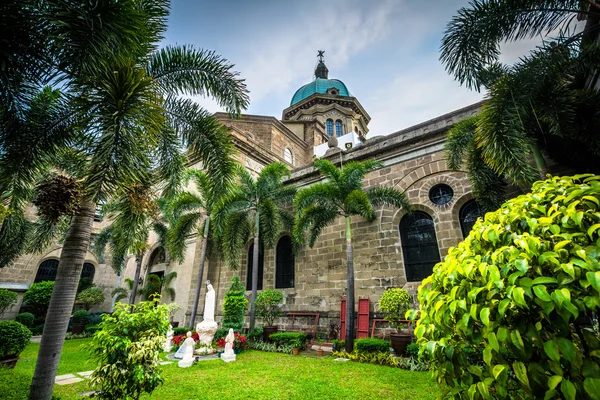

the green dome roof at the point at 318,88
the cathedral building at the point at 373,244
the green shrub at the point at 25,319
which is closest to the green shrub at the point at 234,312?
the cathedral building at the point at 373,244

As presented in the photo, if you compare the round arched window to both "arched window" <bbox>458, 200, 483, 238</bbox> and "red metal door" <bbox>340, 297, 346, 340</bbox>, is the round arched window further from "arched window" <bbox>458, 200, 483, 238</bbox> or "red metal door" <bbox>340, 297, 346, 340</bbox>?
"red metal door" <bbox>340, 297, 346, 340</bbox>

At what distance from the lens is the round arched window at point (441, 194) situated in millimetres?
9484

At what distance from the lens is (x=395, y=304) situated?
8.06m

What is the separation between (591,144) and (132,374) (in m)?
9.25

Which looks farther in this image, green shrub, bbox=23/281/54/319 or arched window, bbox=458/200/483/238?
green shrub, bbox=23/281/54/319

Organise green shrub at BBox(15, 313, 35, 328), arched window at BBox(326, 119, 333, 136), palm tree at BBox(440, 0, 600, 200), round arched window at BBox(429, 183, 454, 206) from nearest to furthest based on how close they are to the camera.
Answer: palm tree at BBox(440, 0, 600, 200)
round arched window at BBox(429, 183, 454, 206)
green shrub at BBox(15, 313, 35, 328)
arched window at BBox(326, 119, 333, 136)

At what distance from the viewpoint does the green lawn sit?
4.62 meters

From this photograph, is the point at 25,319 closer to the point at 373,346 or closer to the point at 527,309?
the point at 373,346

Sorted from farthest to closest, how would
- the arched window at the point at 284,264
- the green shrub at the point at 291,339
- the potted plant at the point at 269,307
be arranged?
the arched window at the point at 284,264 < the potted plant at the point at 269,307 < the green shrub at the point at 291,339

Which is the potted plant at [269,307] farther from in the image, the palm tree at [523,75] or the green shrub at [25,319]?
the green shrub at [25,319]

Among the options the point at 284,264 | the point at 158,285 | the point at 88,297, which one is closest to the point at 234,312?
the point at 284,264

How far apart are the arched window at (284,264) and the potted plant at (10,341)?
8358 mm

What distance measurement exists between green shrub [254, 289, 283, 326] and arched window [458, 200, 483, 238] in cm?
713

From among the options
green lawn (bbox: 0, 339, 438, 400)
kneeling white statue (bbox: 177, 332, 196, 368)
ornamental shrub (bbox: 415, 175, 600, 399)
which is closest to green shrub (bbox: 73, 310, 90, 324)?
green lawn (bbox: 0, 339, 438, 400)
